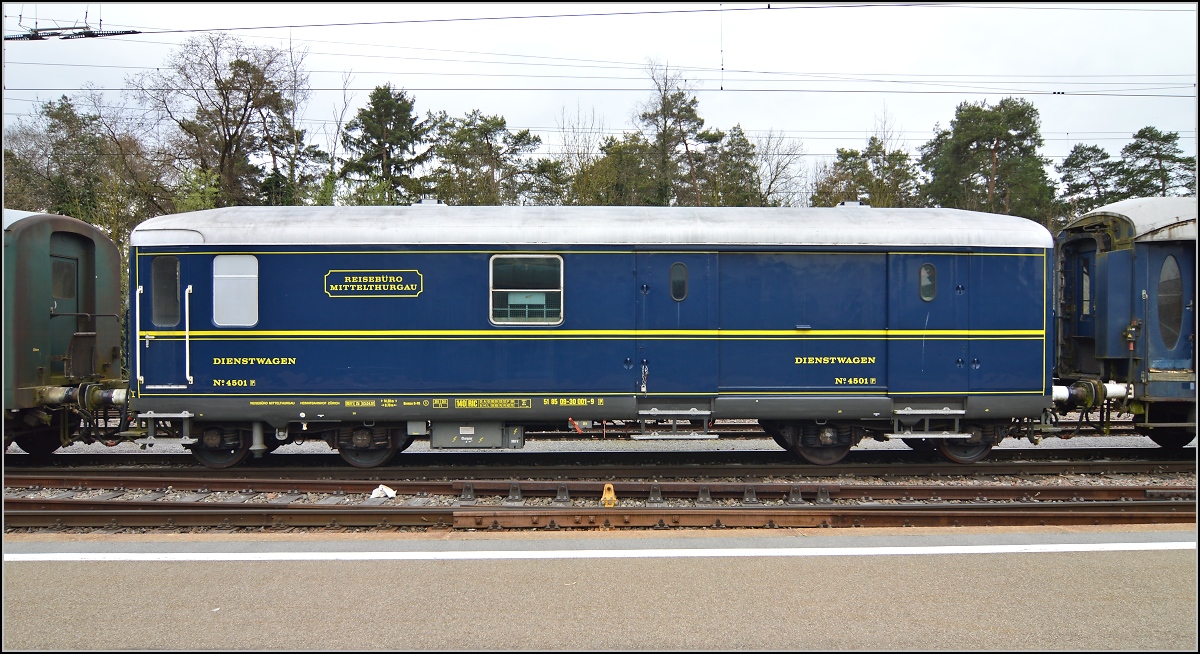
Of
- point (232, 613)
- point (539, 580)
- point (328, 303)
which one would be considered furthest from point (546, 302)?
point (232, 613)

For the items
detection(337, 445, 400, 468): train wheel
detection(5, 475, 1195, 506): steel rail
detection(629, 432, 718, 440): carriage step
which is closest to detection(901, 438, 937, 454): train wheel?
detection(5, 475, 1195, 506): steel rail

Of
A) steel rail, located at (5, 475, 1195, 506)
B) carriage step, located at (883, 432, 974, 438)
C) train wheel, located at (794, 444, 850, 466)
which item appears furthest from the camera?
train wheel, located at (794, 444, 850, 466)

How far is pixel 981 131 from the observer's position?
2795cm

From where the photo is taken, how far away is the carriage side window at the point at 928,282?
8.51 metres

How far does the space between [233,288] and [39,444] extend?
4.32 metres

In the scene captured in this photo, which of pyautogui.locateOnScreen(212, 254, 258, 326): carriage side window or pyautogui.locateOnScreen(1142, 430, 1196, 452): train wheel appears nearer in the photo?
pyautogui.locateOnScreen(212, 254, 258, 326): carriage side window

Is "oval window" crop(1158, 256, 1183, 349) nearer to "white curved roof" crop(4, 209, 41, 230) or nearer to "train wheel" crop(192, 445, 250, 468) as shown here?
"train wheel" crop(192, 445, 250, 468)

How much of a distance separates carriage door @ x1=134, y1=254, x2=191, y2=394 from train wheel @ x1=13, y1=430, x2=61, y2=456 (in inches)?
117

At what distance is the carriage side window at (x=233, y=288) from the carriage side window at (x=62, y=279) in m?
2.83

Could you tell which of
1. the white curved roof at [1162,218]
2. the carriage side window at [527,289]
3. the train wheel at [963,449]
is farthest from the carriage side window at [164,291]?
the white curved roof at [1162,218]

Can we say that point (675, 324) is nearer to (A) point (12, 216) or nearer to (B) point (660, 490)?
(B) point (660, 490)

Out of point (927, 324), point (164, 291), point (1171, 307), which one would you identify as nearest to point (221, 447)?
point (164, 291)

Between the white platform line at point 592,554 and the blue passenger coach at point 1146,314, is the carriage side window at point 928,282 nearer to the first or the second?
the blue passenger coach at point 1146,314

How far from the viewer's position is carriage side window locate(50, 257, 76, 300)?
367 inches
